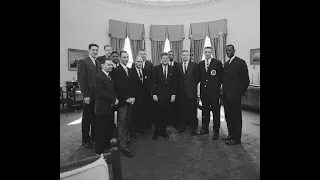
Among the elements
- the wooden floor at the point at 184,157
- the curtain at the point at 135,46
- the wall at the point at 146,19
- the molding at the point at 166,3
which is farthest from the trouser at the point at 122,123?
the molding at the point at 166,3

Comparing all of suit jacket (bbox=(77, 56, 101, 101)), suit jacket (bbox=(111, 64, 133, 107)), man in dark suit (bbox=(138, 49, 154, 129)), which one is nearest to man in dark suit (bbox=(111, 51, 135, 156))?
suit jacket (bbox=(111, 64, 133, 107))

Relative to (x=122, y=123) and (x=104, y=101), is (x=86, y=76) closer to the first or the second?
(x=104, y=101)

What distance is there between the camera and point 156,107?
12.4ft

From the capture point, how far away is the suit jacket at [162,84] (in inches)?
140

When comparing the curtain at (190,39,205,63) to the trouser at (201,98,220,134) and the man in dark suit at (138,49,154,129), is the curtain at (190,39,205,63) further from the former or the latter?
the trouser at (201,98,220,134)

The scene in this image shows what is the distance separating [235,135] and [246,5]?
604cm

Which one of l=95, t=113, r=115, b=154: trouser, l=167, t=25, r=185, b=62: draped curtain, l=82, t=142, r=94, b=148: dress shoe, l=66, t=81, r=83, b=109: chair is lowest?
l=82, t=142, r=94, b=148: dress shoe

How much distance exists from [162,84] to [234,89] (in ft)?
4.18

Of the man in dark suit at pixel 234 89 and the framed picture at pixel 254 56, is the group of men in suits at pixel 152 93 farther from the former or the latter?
the framed picture at pixel 254 56

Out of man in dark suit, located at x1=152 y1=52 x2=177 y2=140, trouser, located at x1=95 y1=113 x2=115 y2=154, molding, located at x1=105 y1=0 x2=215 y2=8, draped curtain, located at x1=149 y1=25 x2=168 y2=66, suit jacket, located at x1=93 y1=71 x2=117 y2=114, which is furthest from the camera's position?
draped curtain, located at x1=149 y1=25 x2=168 y2=66

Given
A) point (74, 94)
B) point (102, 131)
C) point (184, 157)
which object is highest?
point (74, 94)

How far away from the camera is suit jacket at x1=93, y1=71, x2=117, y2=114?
2.53m

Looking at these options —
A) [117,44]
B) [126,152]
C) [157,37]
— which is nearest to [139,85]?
[126,152]
